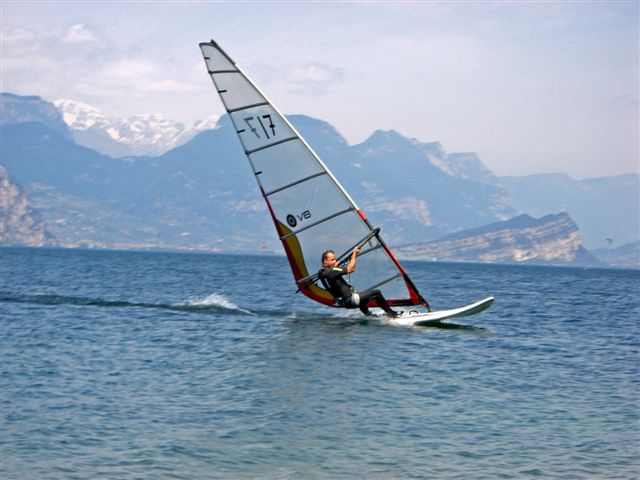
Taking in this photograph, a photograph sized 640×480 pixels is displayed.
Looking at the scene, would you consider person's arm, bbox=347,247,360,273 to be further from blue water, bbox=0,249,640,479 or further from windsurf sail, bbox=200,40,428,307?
blue water, bbox=0,249,640,479

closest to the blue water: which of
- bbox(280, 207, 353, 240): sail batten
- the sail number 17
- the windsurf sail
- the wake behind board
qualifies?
the wake behind board

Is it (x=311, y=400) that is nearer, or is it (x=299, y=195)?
(x=311, y=400)

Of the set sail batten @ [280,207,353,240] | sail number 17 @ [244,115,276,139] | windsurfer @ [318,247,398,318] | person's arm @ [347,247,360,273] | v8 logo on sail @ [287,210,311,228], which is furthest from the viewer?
v8 logo on sail @ [287,210,311,228]

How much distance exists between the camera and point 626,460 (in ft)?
55.2

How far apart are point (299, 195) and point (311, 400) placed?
36.1 feet

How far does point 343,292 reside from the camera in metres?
29.2

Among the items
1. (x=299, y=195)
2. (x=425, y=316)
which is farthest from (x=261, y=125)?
(x=425, y=316)

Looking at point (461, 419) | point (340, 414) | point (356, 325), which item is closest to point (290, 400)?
point (340, 414)

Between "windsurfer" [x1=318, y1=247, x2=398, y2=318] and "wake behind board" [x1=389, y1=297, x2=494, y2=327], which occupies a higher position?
"windsurfer" [x1=318, y1=247, x2=398, y2=318]

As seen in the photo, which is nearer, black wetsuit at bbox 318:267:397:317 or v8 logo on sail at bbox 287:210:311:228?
black wetsuit at bbox 318:267:397:317

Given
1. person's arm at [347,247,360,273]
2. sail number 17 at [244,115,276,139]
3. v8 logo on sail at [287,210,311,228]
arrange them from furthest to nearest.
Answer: v8 logo on sail at [287,210,311,228]
sail number 17 at [244,115,276,139]
person's arm at [347,247,360,273]

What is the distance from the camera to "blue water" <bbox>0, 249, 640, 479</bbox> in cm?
1606

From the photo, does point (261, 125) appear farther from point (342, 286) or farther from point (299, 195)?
point (342, 286)

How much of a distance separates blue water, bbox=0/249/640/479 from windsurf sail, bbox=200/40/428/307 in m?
2.43
